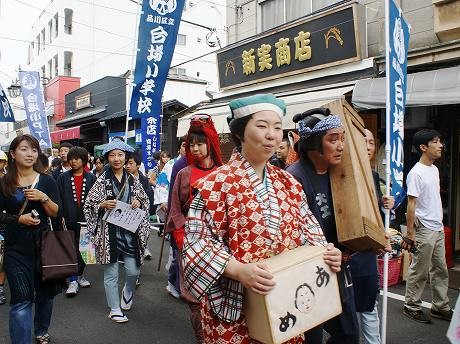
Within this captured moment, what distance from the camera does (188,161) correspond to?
4293mm

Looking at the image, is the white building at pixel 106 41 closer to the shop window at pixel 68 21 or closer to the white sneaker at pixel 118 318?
the shop window at pixel 68 21

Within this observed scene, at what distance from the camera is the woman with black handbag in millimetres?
3338

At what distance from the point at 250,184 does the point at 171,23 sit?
6.16 meters

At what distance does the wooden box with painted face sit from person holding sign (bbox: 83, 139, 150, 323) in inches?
111

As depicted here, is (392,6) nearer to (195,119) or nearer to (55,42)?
(195,119)

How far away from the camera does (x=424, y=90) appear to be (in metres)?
6.28

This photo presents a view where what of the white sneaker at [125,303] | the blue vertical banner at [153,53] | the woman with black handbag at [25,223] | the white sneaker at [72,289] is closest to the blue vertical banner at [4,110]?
the blue vertical banner at [153,53]

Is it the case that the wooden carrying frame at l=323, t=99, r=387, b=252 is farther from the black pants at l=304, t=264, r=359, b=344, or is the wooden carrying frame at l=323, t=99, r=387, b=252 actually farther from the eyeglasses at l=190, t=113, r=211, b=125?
the eyeglasses at l=190, t=113, r=211, b=125

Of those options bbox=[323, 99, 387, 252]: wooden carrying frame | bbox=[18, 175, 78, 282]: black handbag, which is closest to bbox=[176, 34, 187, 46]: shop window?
bbox=[18, 175, 78, 282]: black handbag

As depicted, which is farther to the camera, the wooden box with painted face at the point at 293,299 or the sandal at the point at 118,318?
the sandal at the point at 118,318

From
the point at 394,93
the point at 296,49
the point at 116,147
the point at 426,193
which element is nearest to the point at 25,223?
the point at 116,147

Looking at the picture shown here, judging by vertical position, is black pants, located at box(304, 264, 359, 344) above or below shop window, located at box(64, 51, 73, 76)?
below

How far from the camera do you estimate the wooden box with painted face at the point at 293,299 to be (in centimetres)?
178

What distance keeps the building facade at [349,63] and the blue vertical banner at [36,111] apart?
3847mm
